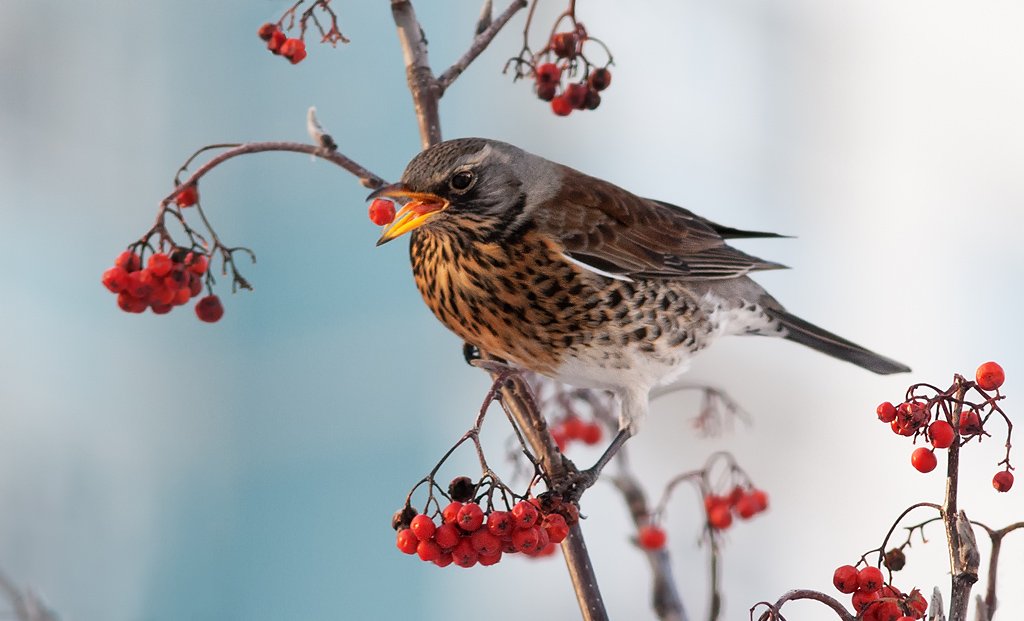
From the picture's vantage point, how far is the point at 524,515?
0.75 metres

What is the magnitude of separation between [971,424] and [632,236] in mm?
668

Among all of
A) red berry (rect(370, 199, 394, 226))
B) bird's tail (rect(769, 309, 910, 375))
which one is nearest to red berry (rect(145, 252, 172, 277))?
red berry (rect(370, 199, 394, 226))

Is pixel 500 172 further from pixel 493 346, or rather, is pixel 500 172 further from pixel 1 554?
pixel 1 554

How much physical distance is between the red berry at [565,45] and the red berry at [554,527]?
0.55 meters

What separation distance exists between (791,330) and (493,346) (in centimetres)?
50

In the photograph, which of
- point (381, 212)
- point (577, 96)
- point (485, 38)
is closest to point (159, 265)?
point (381, 212)

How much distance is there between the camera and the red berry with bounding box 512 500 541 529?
2.48ft

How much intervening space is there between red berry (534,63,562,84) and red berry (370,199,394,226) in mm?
265

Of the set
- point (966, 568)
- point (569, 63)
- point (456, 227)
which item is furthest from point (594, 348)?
point (966, 568)

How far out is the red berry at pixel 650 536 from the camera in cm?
119

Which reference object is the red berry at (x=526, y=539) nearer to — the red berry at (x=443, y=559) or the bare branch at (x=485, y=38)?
the red berry at (x=443, y=559)

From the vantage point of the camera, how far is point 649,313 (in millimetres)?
1207

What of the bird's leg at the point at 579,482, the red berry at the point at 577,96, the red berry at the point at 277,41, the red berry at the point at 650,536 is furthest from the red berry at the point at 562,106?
the red berry at the point at 650,536

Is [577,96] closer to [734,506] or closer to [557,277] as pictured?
[557,277]
